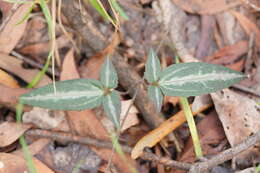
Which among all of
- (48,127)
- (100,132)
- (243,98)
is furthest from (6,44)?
(243,98)

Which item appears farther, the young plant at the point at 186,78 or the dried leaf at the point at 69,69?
the dried leaf at the point at 69,69

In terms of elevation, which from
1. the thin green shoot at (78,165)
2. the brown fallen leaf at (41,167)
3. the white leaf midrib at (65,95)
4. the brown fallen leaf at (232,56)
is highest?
the white leaf midrib at (65,95)

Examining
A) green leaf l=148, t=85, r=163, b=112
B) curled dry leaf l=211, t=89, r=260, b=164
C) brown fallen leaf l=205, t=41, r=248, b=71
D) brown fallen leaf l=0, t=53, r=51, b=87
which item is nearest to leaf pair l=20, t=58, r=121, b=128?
green leaf l=148, t=85, r=163, b=112

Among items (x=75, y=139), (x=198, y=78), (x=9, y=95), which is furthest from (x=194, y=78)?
(x=9, y=95)

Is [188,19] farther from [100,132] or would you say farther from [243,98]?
[100,132]

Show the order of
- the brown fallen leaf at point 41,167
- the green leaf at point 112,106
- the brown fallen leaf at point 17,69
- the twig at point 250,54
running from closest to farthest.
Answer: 1. the green leaf at point 112,106
2. the brown fallen leaf at point 41,167
3. the brown fallen leaf at point 17,69
4. the twig at point 250,54

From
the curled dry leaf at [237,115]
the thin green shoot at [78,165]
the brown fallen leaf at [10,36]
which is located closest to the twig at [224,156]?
the curled dry leaf at [237,115]

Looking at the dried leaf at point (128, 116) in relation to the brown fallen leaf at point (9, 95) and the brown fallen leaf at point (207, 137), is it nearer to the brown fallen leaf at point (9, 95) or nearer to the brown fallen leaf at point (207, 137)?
the brown fallen leaf at point (207, 137)
